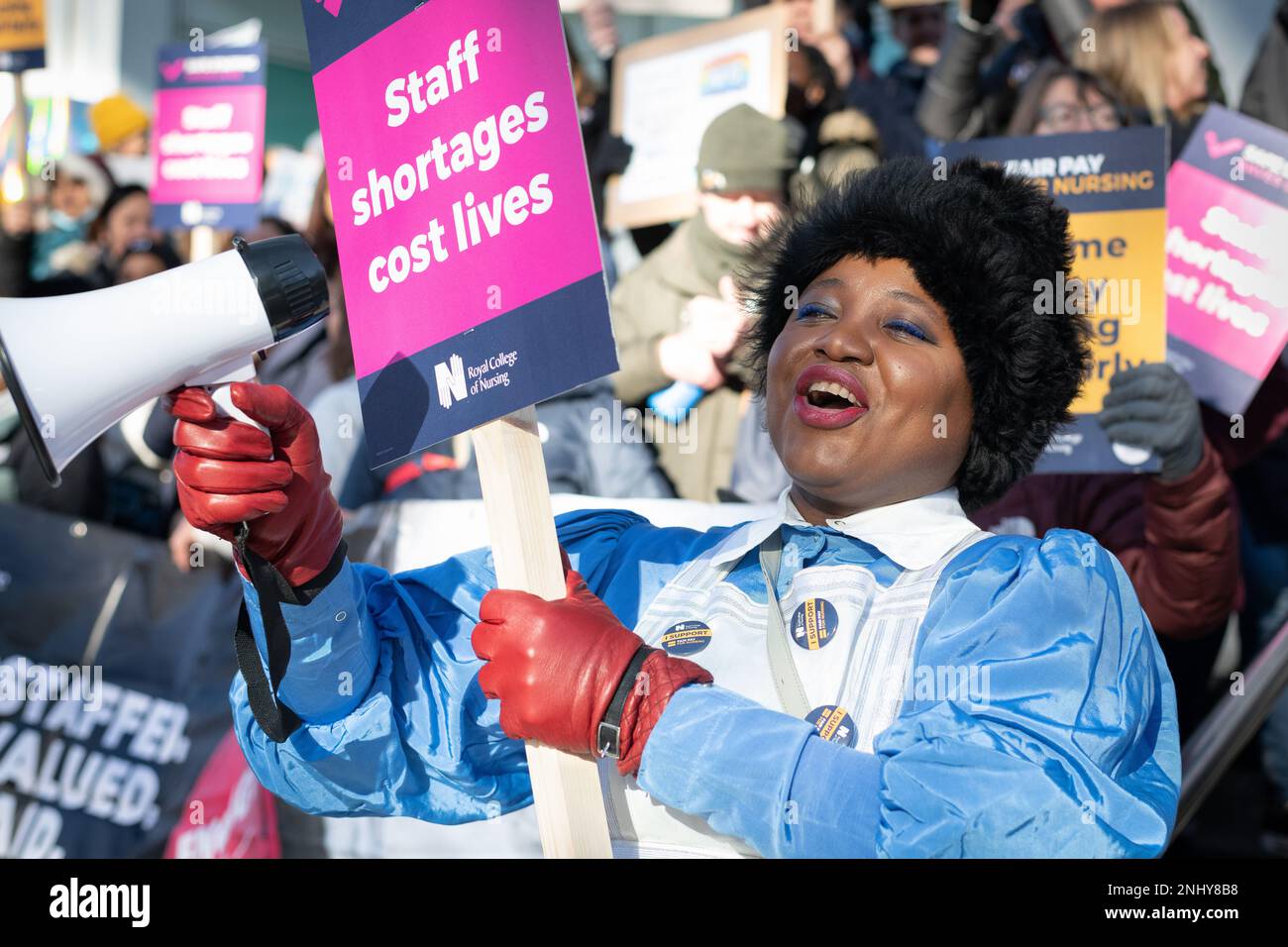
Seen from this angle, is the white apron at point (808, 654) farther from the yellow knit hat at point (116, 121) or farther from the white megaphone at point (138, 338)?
the yellow knit hat at point (116, 121)

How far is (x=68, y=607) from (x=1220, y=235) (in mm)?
3238

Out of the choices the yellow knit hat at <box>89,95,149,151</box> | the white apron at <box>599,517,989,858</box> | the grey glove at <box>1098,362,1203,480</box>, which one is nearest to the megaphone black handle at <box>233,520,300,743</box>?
the white apron at <box>599,517,989,858</box>

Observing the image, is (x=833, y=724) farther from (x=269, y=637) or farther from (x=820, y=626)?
(x=269, y=637)

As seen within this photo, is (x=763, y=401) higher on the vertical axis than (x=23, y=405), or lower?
lower

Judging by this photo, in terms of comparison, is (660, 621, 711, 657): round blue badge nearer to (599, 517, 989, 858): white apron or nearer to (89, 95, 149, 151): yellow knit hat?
(599, 517, 989, 858): white apron

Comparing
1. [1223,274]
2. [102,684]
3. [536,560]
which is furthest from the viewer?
[102,684]

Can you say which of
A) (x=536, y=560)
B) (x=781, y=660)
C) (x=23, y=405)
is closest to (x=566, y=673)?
(x=536, y=560)

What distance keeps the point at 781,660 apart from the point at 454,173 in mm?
806

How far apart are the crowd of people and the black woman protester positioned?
33 centimetres

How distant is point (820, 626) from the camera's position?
6.14 feet

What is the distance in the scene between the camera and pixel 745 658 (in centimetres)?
189

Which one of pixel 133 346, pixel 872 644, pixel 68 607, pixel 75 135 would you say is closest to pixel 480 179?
pixel 133 346

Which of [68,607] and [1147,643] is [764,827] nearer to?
[1147,643]

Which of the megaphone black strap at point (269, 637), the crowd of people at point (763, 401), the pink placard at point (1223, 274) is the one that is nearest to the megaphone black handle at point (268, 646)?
the megaphone black strap at point (269, 637)
